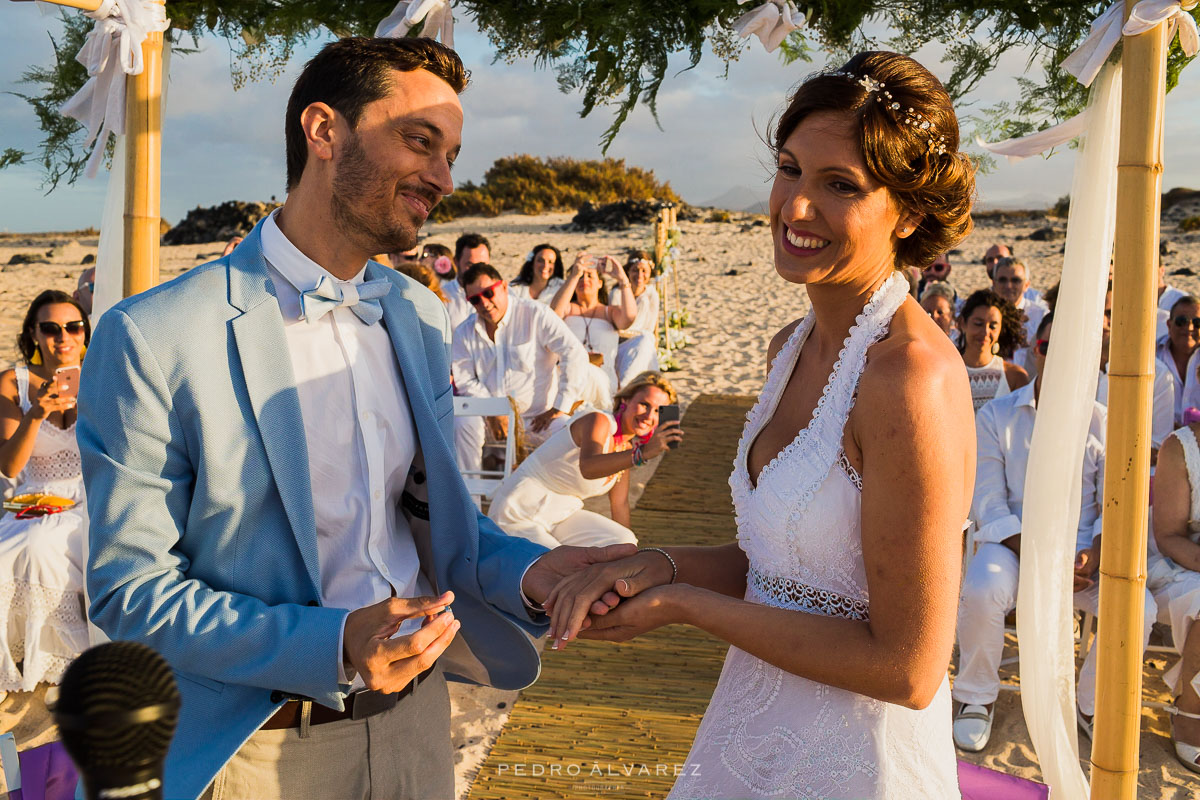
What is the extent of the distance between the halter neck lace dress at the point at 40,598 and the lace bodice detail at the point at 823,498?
4.08 meters

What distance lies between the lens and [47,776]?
2340 mm

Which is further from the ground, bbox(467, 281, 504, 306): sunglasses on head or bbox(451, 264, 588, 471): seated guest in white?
bbox(467, 281, 504, 306): sunglasses on head

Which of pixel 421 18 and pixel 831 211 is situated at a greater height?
pixel 421 18

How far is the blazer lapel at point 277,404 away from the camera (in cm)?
184

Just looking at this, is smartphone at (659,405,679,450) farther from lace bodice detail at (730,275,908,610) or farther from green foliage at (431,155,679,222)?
green foliage at (431,155,679,222)

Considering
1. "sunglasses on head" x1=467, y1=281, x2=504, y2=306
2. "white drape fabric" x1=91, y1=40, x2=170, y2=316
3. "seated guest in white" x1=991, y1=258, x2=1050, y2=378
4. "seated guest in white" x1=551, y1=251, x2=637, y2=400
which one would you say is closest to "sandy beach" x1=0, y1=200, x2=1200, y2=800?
"seated guest in white" x1=551, y1=251, x2=637, y2=400

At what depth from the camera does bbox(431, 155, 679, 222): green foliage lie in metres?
38.2

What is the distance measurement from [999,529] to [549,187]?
3680 centimetres

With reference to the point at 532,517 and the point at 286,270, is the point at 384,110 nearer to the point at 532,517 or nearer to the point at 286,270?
the point at 286,270

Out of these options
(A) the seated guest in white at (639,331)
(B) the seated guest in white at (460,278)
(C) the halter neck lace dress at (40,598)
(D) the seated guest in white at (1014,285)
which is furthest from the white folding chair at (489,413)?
(D) the seated guest in white at (1014,285)

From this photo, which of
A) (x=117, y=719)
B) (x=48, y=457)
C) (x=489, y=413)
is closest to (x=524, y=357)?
(x=489, y=413)

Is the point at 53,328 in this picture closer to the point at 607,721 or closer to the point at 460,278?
the point at 607,721

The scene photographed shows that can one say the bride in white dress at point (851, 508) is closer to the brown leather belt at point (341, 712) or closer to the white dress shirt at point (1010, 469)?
the brown leather belt at point (341, 712)

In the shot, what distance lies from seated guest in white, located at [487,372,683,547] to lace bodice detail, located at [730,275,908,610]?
3.66 metres
